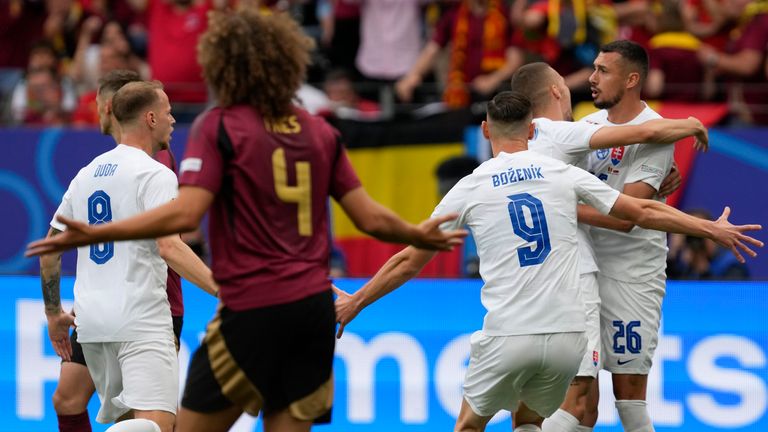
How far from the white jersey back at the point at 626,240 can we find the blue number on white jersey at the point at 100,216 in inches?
115

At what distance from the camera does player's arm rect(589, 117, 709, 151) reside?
731 centimetres

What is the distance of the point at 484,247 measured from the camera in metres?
6.76

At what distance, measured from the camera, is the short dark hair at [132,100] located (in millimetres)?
7102

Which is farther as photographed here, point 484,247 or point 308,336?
point 484,247

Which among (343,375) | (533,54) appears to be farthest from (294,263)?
(533,54)

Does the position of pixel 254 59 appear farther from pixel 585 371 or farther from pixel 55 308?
pixel 585 371

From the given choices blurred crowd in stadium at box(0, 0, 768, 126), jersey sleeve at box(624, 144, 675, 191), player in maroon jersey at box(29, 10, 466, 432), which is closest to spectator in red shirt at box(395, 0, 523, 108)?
blurred crowd in stadium at box(0, 0, 768, 126)

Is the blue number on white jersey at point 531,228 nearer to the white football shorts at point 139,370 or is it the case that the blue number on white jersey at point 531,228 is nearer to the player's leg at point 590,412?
the player's leg at point 590,412

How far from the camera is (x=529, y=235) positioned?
6625 mm

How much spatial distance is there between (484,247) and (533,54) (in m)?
6.07

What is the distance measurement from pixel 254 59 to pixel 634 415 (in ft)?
12.0

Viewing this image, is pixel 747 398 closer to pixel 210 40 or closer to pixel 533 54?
pixel 533 54

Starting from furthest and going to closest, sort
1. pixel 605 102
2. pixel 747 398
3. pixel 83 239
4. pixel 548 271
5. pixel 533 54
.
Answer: pixel 533 54, pixel 747 398, pixel 605 102, pixel 548 271, pixel 83 239

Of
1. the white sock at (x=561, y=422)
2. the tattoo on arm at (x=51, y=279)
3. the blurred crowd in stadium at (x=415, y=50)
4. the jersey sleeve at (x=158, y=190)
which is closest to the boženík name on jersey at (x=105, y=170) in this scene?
the jersey sleeve at (x=158, y=190)
